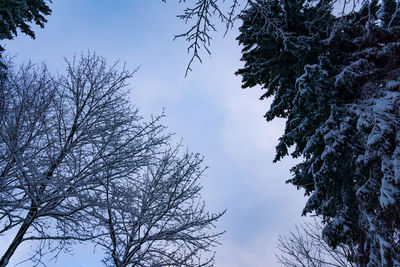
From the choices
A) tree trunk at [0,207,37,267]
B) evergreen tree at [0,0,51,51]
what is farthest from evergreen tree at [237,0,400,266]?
evergreen tree at [0,0,51,51]

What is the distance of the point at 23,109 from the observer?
502 centimetres

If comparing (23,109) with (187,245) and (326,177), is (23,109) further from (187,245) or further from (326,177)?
(326,177)

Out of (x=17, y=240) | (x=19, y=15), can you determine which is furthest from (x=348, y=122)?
(x=19, y=15)

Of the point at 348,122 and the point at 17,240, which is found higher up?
the point at 348,122

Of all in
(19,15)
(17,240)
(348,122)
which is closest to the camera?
(17,240)

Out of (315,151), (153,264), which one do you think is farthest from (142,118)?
(315,151)

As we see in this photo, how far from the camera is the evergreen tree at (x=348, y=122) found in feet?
16.8

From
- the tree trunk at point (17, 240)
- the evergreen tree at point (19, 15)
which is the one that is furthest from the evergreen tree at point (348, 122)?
the evergreen tree at point (19, 15)

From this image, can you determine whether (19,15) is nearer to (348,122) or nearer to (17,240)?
(17,240)

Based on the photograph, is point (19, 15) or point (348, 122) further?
point (19, 15)

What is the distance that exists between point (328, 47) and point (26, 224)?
33.0 feet

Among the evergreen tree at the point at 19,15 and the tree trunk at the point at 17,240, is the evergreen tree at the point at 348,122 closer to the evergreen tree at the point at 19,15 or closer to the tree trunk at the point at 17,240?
the tree trunk at the point at 17,240

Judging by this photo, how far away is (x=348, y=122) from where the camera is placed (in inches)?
238

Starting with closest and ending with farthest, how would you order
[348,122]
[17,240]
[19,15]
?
Answer: [17,240] → [348,122] → [19,15]
